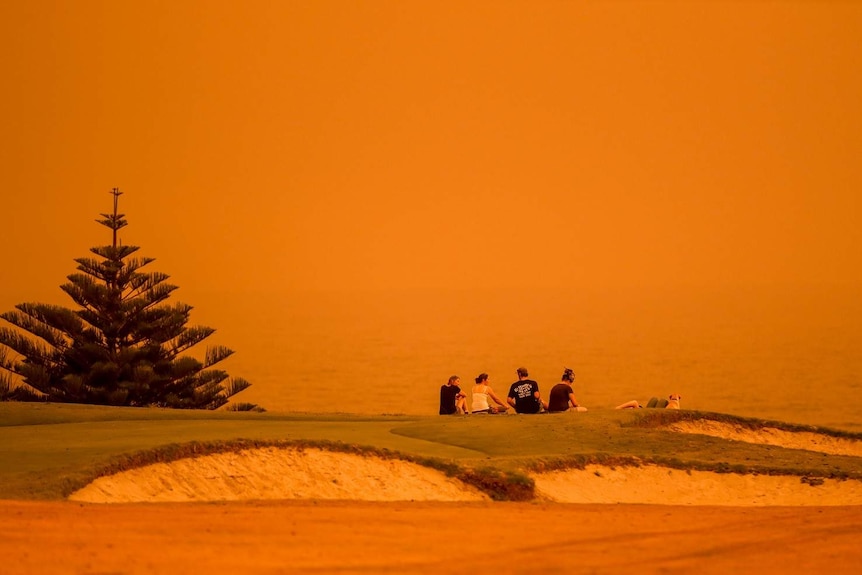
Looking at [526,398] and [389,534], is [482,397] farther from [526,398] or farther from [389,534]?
[389,534]

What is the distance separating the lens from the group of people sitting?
18422 millimetres

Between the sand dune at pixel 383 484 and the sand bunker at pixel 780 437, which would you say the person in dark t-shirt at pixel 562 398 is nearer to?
the sand bunker at pixel 780 437

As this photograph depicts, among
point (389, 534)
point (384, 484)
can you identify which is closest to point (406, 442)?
point (384, 484)

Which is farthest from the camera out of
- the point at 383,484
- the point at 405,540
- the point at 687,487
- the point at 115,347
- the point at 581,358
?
the point at 581,358

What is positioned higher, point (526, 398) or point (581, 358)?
point (581, 358)

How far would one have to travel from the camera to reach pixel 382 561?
8.42 meters

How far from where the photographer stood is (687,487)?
13.7 metres

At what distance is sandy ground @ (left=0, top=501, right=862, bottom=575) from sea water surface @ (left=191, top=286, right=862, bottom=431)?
3382 cm

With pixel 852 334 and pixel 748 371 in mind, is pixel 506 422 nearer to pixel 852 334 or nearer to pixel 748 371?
pixel 748 371

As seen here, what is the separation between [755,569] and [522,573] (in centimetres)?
151

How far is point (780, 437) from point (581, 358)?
65.3 meters

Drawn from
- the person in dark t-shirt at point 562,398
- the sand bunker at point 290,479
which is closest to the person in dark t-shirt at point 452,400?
the person in dark t-shirt at point 562,398

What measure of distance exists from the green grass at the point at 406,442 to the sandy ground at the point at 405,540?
178 cm

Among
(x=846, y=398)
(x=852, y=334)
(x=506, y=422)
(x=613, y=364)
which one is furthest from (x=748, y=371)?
(x=506, y=422)
